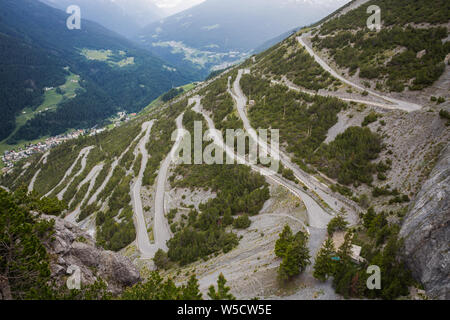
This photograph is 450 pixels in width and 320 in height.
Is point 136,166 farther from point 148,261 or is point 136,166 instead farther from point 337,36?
point 337,36

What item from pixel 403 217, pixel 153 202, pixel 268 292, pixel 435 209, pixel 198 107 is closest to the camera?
pixel 435 209

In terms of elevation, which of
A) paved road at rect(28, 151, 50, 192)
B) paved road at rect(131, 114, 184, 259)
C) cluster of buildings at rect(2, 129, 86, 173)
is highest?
cluster of buildings at rect(2, 129, 86, 173)

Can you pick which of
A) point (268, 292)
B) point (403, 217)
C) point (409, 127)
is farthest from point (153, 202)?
point (409, 127)

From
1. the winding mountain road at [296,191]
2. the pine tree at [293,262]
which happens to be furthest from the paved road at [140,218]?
the pine tree at [293,262]

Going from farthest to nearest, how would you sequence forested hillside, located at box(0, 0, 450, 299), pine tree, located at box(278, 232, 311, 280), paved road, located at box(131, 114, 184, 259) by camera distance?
paved road, located at box(131, 114, 184, 259), pine tree, located at box(278, 232, 311, 280), forested hillside, located at box(0, 0, 450, 299)

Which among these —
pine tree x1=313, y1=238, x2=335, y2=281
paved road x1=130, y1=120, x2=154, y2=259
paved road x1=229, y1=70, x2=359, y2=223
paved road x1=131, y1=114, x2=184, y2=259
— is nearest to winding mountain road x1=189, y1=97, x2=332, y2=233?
paved road x1=229, y1=70, x2=359, y2=223

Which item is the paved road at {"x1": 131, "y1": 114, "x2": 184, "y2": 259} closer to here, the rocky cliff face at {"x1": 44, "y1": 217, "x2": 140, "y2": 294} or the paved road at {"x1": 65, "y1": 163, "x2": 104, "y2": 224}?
the rocky cliff face at {"x1": 44, "y1": 217, "x2": 140, "y2": 294}

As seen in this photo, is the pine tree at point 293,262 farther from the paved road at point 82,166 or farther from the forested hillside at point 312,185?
the paved road at point 82,166
